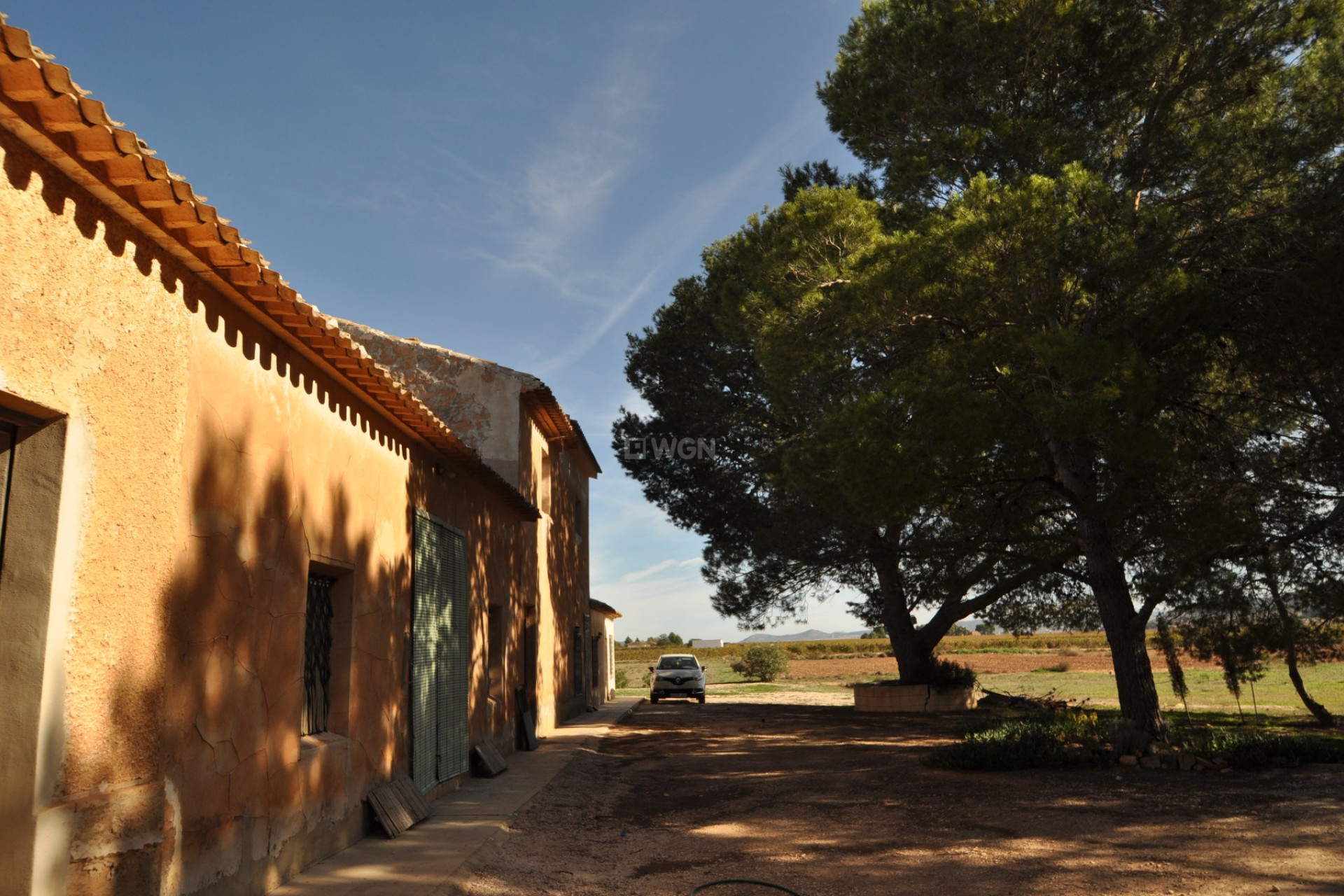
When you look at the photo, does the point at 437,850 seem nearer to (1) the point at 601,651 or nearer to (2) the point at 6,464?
(2) the point at 6,464

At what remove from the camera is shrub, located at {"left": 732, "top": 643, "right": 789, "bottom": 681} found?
1730 inches

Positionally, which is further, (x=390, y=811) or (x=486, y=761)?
(x=486, y=761)

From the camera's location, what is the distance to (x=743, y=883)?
6.45 m

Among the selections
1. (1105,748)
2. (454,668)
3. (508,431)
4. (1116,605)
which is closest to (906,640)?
(1116,605)

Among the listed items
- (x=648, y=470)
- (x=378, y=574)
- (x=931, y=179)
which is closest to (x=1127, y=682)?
(x=931, y=179)

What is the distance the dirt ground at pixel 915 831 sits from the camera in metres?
6.41

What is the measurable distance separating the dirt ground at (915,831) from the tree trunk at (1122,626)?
195 cm

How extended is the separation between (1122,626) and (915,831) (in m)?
6.13

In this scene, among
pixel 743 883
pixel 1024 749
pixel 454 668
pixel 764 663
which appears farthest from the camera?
pixel 764 663

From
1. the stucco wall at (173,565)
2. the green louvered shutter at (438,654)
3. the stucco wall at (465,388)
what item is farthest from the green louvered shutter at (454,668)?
the stucco wall at (465,388)

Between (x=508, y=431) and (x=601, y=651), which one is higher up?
(x=508, y=431)

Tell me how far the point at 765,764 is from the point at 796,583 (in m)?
10.3

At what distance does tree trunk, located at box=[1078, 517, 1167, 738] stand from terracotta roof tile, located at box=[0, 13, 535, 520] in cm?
1028

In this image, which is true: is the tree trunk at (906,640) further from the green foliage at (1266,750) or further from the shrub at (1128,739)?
the green foliage at (1266,750)
